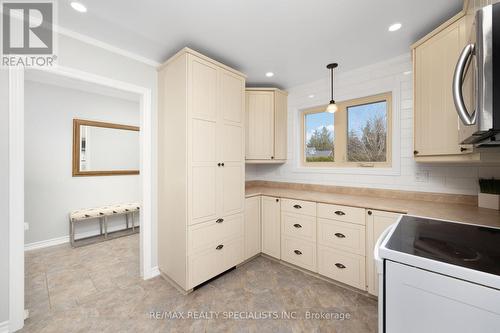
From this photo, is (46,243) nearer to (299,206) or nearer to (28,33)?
(28,33)

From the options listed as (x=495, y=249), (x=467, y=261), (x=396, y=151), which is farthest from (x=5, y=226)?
(x=396, y=151)

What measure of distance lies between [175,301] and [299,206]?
63.5 inches

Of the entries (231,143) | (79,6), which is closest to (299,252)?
(231,143)

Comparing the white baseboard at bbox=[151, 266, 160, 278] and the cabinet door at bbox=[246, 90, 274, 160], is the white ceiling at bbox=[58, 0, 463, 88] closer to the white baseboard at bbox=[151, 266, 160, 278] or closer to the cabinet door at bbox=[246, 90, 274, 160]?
the cabinet door at bbox=[246, 90, 274, 160]

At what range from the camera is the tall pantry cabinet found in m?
1.98

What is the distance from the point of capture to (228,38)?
1.95 m

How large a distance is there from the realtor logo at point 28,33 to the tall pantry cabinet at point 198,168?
921 millimetres

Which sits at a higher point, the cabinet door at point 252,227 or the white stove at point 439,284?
the white stove at point 439,284

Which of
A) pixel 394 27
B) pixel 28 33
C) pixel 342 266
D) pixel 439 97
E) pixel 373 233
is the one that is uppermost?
pixel 394 27

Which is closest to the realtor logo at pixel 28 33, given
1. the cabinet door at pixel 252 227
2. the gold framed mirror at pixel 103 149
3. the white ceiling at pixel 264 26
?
the white ceiling at pixel 264 26

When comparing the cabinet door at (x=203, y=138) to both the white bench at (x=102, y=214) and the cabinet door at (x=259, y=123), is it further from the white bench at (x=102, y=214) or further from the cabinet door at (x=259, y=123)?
the white bench at (x=102, y=214)

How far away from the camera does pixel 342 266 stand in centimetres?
210

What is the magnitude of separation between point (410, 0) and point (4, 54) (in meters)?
3.08

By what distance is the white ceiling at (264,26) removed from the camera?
1532mm
